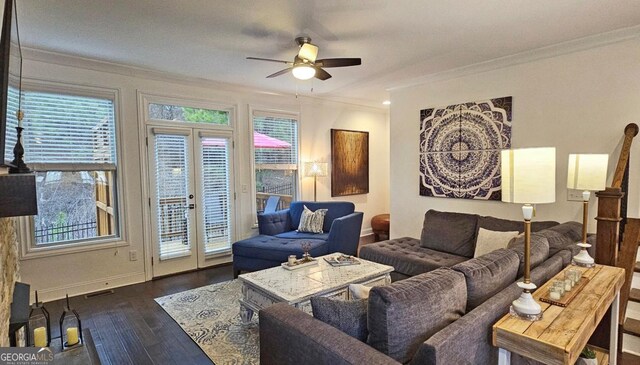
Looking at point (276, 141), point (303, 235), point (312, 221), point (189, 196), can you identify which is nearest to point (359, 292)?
point (303, 235)

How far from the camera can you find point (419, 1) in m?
2.47

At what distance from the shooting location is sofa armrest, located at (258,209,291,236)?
4672 mm

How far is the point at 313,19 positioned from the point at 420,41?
1169mm

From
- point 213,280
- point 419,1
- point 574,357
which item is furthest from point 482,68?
point 213,280

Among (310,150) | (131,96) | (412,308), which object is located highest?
(131,96)

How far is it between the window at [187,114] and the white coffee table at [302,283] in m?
2.61

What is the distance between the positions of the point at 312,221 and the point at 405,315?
333 centimetres

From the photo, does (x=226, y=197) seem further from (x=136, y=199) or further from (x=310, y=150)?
(x=310, y=150)

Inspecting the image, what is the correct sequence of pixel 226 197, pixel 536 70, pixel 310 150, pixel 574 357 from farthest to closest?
pixel 310 150 → pixel 226 197 → pixel 536 70 → pixel 574 357

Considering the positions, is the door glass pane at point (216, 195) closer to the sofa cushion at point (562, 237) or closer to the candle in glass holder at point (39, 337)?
the candle in glass holder at point (39, 337)

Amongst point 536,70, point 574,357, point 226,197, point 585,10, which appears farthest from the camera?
point 226,197

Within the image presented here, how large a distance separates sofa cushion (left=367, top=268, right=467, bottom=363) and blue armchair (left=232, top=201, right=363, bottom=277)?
8.05 feet

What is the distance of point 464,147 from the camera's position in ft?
13.9

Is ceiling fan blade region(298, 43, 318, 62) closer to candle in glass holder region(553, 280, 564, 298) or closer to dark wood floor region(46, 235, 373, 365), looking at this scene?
candle in glass holder region(553, 280, 564, 298)
